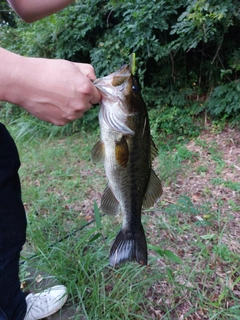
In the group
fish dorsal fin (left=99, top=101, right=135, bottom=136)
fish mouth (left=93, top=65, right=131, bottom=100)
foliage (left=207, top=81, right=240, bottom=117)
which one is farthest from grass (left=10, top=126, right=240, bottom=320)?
fish mouth (left=93, top=65, right=131, bottom=100)

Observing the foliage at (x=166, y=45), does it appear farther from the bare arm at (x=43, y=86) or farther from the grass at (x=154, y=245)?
the bare arm at (x=43, y=86)

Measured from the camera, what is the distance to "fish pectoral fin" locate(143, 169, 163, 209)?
1.47 meters

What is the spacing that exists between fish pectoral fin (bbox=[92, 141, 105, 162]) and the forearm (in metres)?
0.71

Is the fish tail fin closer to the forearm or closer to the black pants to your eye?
the black pants

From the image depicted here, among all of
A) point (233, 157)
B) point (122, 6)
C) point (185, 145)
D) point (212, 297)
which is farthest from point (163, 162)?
point (122, 6)

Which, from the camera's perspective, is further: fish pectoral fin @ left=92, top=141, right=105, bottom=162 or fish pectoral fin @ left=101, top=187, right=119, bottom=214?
fish pectoral fin @ left=101, top=187, right=119, bottom=214

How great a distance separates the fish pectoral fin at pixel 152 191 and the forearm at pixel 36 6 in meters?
0.95

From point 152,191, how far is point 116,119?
1.56 feet

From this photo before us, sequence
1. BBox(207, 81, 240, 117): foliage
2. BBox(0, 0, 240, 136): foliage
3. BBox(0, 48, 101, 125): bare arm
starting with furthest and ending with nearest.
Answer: BBox(207, 81, 240, 117): foliage, BBox(0, 0, 240, 136): foliage, BBox(0, 48, 101, 125): bare arm

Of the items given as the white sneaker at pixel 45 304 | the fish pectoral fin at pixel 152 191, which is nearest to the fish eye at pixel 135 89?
the fish pectoral fin at pixel 152 191

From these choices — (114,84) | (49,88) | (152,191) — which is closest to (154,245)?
(152,191)

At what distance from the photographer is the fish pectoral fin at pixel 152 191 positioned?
147 centimetres

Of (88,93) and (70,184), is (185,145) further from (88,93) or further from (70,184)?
(88,93)

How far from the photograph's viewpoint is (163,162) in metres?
3.46
